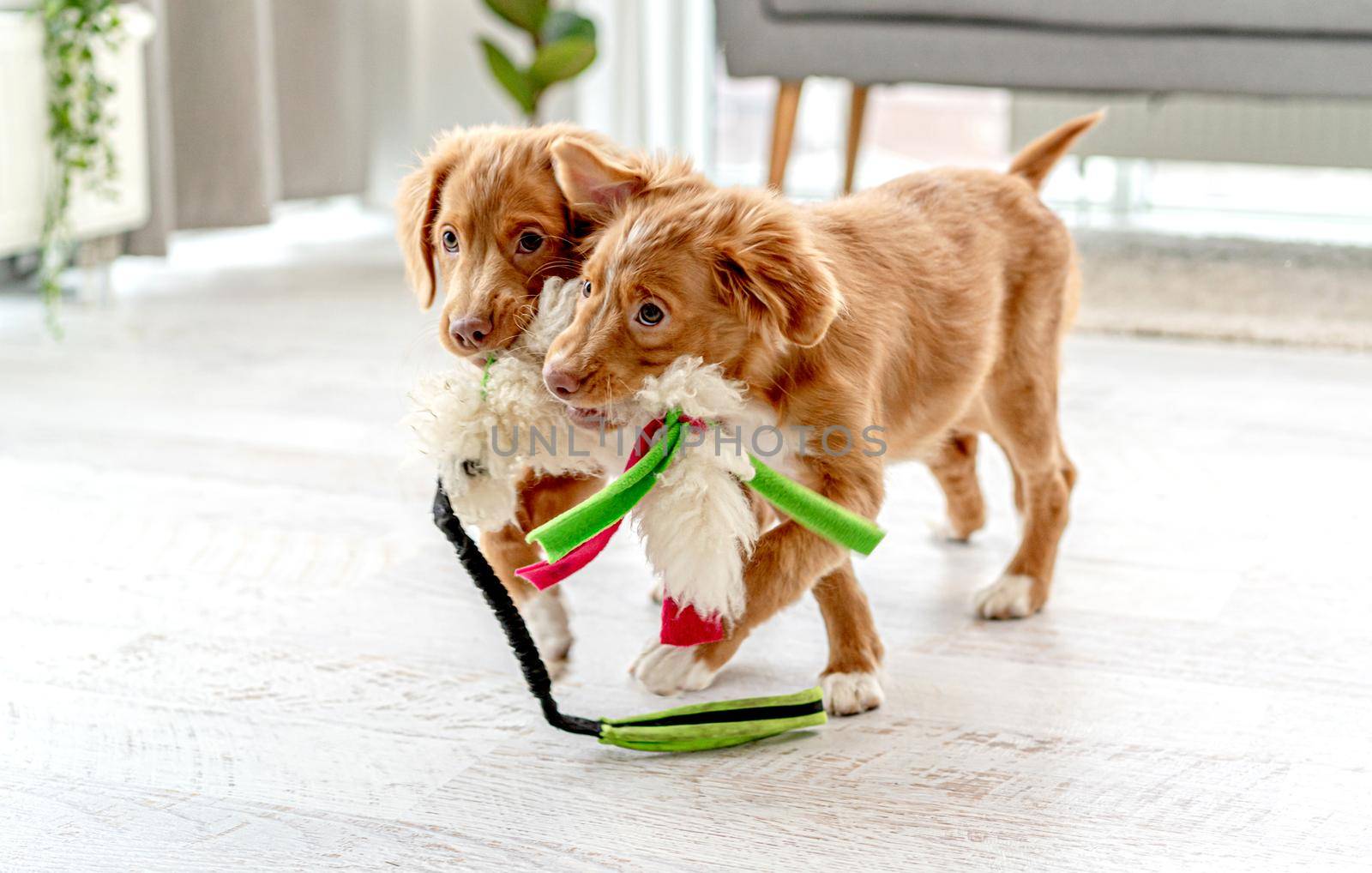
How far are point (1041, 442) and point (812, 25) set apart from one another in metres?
2.21

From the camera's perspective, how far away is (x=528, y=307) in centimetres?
118

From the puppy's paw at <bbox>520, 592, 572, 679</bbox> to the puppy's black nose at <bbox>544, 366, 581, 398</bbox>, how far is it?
35cm

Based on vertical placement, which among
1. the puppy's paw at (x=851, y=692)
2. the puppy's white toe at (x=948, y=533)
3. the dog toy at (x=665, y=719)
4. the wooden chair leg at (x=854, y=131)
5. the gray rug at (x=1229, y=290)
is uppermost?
the wooden chair leg at (x=854, y=131)

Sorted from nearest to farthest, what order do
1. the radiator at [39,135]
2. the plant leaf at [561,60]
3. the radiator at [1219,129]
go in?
1. the radiator at [39,135]
2. the plant leaf at [561,60]
3. the radiator at [1219,129]

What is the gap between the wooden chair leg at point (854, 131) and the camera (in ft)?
12.6

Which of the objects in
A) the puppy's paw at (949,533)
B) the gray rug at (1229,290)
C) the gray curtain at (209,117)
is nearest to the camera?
the puppy's paw at (949,533)

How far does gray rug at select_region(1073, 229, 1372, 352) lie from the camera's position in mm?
3018

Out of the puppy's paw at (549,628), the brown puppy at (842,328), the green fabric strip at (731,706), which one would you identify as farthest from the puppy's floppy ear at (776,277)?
the puppy's paw at (549,628)

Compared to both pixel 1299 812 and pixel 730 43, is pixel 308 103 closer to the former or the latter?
pixel 730 43

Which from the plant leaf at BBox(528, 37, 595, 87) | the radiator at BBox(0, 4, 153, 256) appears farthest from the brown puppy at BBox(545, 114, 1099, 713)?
the plant leaf at BBox(528, 37, 595, 87)

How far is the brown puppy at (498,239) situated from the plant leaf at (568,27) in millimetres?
2755

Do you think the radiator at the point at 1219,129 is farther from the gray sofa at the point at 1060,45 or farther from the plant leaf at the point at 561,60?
the plant leaf at the point at 561,60

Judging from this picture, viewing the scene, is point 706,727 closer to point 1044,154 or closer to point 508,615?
point 508,615

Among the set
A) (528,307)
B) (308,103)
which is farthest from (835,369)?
(308,103)
